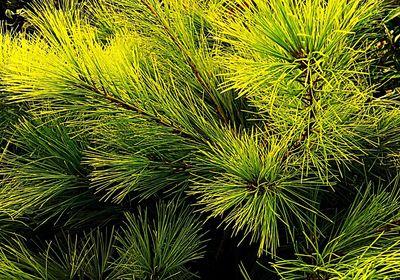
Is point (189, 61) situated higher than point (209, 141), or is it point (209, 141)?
point (189, 61)

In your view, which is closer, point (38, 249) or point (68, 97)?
point (68, 97)

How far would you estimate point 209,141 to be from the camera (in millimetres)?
948

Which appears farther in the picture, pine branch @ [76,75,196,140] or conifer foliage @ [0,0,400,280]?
pine branch @ [76,75,196,140]

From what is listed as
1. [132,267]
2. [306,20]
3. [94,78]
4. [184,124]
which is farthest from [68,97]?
[306,20]

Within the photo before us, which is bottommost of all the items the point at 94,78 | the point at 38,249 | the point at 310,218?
the point at 38,249

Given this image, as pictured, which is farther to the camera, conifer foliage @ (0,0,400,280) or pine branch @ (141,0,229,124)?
pine branch @ (141,0,229,124)

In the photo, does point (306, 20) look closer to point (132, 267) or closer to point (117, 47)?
point (117, 47)

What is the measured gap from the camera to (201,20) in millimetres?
1083

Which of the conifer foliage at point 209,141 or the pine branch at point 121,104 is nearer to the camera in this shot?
the conifer foliage at point 209,141

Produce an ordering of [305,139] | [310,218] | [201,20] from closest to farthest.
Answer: [305,139] < [310,218] < [201,20]

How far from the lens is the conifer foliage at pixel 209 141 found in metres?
0.79

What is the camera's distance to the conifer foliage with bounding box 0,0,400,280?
0.79 m

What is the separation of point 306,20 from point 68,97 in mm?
434

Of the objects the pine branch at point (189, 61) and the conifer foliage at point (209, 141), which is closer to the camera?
the conifer foliage at point (209, 141)
